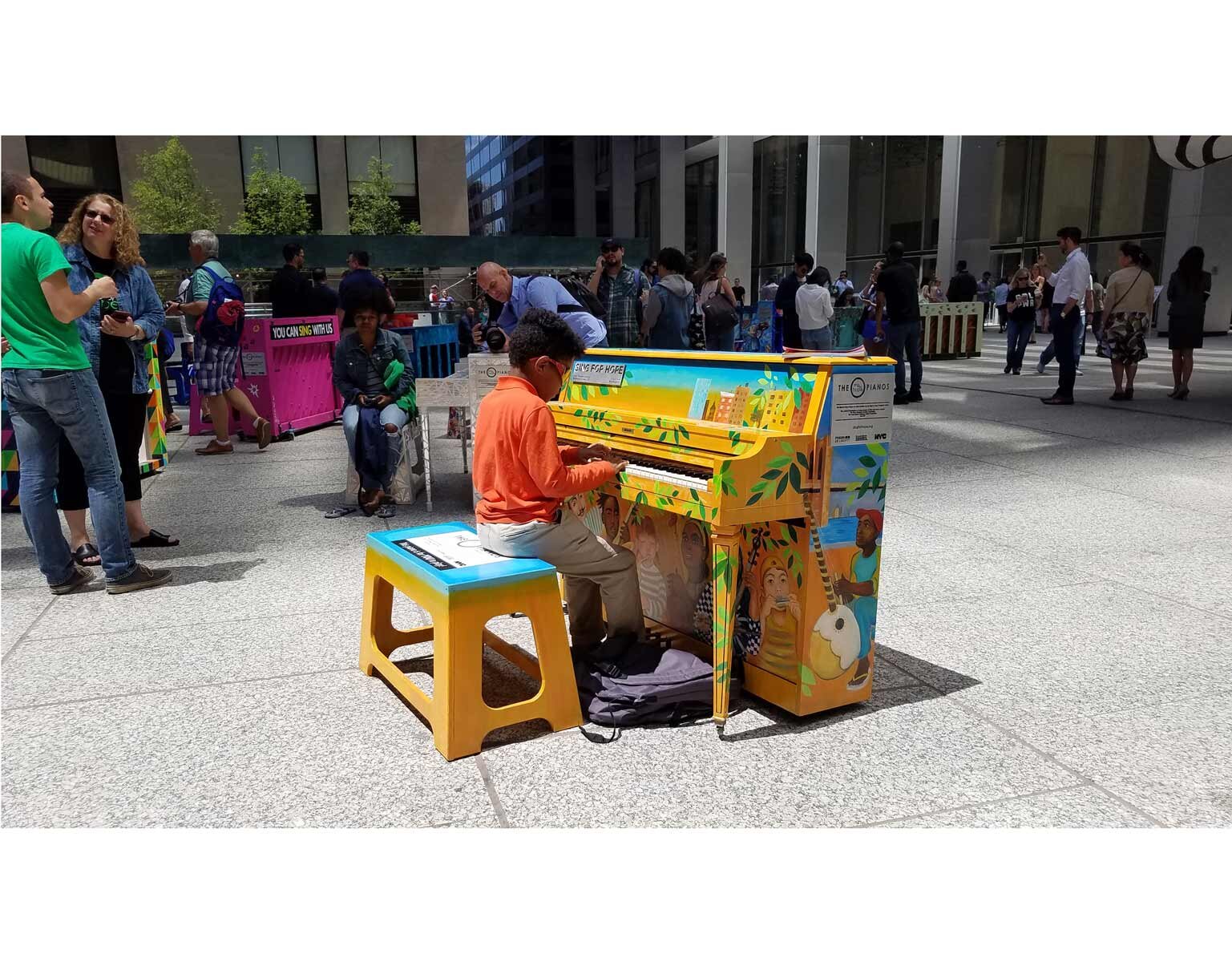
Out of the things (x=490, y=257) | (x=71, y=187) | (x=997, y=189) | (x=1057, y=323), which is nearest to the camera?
(x=1057, y=323)

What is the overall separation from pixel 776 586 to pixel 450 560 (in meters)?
1.22

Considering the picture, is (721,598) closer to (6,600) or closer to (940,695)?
(940,695)

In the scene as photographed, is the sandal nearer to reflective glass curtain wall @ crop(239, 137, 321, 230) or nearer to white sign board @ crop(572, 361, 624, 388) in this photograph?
white sign board @ crop(572, 361, 624, 388)

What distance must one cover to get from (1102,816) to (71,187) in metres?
41.6

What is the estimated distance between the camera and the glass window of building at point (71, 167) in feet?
113

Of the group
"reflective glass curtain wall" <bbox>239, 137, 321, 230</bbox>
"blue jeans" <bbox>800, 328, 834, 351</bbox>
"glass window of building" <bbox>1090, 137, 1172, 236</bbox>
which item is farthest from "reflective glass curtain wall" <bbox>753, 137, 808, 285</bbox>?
"blue jeans" <bbox>800, 328, 834, 351</bbox>

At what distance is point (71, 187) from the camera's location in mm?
35281

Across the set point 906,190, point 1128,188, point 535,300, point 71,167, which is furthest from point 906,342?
point 71,167

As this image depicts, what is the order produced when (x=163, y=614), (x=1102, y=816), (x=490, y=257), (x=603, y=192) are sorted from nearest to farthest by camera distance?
(x=1102, y=816)
(x=163, y=614)
(x=490, y=257)
(x=603, y=192)

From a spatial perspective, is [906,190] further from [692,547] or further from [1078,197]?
[692,547]

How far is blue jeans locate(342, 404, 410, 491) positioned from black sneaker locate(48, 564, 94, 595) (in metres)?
1.95

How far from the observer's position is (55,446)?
467 centimetres

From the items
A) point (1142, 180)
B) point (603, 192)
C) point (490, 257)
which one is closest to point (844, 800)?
point (490, 257)

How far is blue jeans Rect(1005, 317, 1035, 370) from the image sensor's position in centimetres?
1474
